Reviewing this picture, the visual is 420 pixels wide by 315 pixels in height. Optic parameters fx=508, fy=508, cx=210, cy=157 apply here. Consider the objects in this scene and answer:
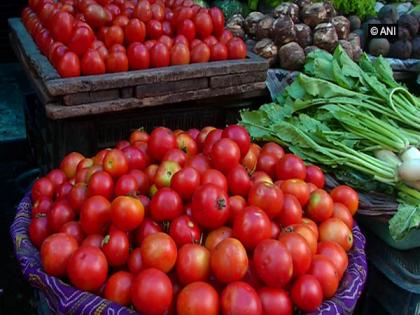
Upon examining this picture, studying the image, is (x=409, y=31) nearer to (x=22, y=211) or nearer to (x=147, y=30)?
(x=147, y=30)

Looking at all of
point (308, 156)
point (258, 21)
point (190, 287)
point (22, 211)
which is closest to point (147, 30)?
point (258, 21)

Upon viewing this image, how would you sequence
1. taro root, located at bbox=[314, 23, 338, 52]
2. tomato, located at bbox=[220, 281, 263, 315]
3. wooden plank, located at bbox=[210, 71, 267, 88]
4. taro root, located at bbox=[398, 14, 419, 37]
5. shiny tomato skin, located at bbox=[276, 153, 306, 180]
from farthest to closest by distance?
taro root, located at bbox=[398, 14, 419, 37], taro root, located at bbox=[314, 23, 338, 52], wooden plank, located at bbox=[210, 71, 267, 88], shiny tomato skin, located at bbox=[276, 153, 306, 180], tomato, located at bbox=[220, 281, 263, 315]

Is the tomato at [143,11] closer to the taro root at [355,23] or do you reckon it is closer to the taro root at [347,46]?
the taro root at [347,46]

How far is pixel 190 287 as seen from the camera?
62.4 inches

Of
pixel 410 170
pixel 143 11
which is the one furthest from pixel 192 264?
pixel 143 11

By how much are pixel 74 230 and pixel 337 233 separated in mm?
978

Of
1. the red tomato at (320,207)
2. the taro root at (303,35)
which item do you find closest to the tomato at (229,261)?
the red tomato at (320,207)

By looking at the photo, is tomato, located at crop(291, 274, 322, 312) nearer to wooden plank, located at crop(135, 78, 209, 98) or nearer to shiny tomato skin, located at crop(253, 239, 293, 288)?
shiny tomato skin, located at crop(253, 239, 293, 288)

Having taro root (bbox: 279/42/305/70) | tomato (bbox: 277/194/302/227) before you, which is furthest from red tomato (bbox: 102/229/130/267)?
taro root (bbox: 279/42/305/70)

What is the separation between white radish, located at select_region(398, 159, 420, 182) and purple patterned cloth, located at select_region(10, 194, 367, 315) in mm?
554

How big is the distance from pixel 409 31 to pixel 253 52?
1.38 meters

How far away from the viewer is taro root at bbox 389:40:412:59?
12.8ft

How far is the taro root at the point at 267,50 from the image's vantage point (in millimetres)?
3559

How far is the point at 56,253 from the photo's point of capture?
171cm
